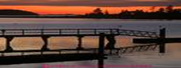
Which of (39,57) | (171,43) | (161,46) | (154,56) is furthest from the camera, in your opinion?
(171,43)

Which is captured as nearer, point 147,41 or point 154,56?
point 154,56

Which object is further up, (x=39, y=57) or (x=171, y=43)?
(x=39, y=57)

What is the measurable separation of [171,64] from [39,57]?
18.8 metres

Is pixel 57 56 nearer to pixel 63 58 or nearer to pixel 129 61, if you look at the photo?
pixel 63 58

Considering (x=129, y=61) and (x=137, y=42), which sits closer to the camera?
(x=129, y=61)

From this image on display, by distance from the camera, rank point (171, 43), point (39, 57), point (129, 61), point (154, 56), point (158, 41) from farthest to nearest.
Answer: point (171, 43) < point (158, 41) < point (154, 56) < point (129, 61) < point (39, 57)

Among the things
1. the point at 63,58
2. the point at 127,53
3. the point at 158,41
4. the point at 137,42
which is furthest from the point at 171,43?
the point at 63,58

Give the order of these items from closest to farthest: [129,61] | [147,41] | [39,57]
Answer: [39,57] < [129,61] < [147,41]

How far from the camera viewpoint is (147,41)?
86625 millimetres

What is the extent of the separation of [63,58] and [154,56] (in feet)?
81.4

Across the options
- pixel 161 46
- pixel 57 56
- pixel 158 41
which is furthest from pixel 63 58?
pixel 158 41

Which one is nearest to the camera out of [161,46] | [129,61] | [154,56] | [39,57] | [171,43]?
[39,57]

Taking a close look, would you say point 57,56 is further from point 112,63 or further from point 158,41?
point 158,41

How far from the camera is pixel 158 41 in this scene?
7925 centimetres
